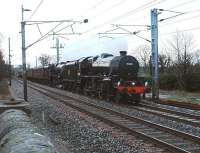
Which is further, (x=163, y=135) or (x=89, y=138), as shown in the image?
(x=163, y=135)

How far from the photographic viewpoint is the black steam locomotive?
29047 mm

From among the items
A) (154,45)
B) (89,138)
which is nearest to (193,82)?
(154,45)

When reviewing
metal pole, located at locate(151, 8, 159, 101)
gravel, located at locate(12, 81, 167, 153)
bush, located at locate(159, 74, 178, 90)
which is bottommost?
gravel, located at locate(12, 81, 167, 153)

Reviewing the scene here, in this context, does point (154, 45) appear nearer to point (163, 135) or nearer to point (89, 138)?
point (163, 135)

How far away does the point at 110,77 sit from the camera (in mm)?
30453

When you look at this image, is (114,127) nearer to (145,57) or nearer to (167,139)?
(167,139)

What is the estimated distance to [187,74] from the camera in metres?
41.7

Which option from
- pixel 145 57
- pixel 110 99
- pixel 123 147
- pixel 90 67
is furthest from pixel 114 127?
pixel 145 57

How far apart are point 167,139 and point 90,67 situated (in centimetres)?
2361

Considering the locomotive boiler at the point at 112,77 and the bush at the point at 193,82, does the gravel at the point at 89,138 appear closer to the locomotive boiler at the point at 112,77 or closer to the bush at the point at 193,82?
the locomotive boiler at the point at 112,77

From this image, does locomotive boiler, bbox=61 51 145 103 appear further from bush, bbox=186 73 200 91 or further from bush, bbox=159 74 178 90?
bush, bbox=159 74 178 90

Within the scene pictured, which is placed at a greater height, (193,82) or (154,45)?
(154,45)

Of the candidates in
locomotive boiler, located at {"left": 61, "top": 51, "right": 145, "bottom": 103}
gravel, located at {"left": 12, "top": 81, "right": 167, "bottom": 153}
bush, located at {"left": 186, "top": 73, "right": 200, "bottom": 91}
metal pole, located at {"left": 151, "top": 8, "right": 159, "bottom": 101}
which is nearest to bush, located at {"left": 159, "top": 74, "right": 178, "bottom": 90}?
bush, located at {"left": 186, "top": 73, "right": 200, "bottom": 91}

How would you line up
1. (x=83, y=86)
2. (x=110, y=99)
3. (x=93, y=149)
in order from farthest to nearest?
(x=83, y=86)
(x=110, y=99)
(x=93, y=149)
